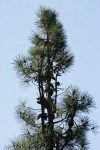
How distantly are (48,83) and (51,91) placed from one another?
0.18m

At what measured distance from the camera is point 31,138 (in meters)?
7.45

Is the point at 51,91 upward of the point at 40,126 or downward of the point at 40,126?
upward

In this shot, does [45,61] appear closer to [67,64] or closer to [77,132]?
[67,64]

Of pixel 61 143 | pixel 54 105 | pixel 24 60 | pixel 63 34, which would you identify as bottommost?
pixel 61 143

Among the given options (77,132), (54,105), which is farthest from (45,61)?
(77,132)

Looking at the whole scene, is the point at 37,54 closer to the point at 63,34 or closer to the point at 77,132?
the point at 63,34

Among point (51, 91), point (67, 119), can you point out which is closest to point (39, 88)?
point (51, 91)

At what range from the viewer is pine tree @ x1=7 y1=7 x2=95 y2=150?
740 centimetres

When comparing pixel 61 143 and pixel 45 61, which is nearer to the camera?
pixel 61 143

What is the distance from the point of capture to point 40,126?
761cm

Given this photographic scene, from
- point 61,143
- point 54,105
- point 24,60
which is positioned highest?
point 24,60

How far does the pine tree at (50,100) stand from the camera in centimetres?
740

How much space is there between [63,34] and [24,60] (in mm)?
938

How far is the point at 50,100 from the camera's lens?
7.65 meters
